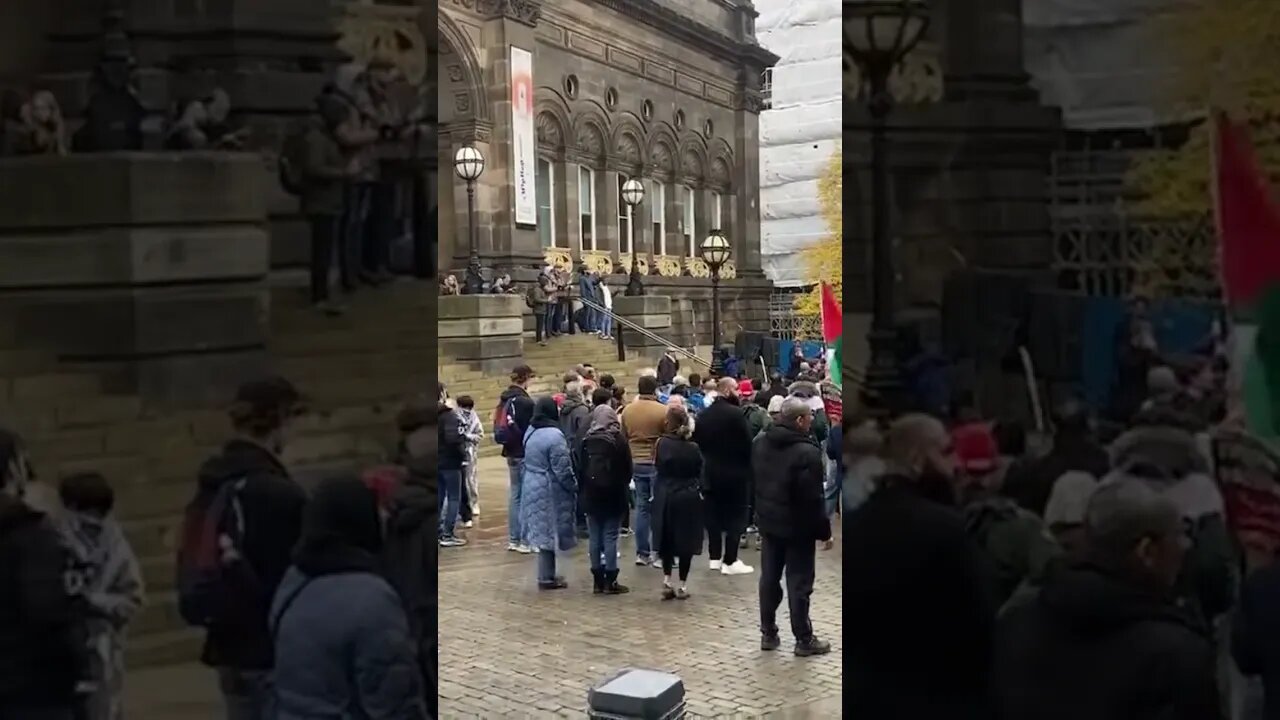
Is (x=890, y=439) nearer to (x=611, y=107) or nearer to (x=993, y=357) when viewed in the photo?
(x=993, y=357)

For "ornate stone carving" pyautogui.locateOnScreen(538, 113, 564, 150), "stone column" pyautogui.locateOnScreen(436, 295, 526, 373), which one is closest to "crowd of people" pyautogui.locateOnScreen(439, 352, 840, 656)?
"stone column" pyautogui.locateOnScreen(436, 295, 526, 373)

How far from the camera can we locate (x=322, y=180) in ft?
11.8

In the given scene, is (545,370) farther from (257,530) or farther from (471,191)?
(257,530)

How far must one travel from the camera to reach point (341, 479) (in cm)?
364

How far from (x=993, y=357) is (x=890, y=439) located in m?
0.42

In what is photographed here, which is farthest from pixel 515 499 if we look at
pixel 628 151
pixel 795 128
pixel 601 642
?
pixel 795 128

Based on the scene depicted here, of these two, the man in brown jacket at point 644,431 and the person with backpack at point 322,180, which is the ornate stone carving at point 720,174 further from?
the person with backpack at point 322,180

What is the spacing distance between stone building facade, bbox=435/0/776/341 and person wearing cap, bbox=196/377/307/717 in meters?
16.8

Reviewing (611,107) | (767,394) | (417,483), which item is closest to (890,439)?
(417,483)

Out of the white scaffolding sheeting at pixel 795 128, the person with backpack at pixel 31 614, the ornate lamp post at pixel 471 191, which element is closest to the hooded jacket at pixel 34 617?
the person with backpack at pixel 31 614

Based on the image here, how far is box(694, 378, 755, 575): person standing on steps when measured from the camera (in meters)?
9.23

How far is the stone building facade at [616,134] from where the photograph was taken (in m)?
24.0

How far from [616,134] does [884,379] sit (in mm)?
25997

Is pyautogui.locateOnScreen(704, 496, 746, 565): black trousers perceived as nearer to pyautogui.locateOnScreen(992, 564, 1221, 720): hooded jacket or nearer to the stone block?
pyautogui.locateOnScreen(992, 564, 1221, 720): hooded jacket
